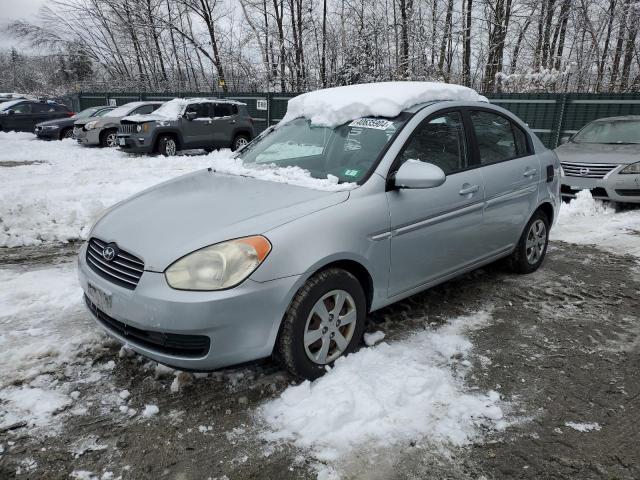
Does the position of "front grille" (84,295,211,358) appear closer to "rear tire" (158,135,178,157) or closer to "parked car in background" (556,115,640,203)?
"parked car in background" (556,115,640,203)

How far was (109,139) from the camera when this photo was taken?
1598 cm

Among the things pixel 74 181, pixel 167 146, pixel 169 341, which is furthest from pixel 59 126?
pixel 169 341

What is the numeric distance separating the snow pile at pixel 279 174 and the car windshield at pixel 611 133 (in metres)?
7.43

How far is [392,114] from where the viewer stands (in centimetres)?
355

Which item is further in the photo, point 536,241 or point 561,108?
Answer: point 561,108

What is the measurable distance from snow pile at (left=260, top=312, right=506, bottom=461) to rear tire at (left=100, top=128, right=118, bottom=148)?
15162mm

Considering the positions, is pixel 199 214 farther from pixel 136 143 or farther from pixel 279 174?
pixel 136 143

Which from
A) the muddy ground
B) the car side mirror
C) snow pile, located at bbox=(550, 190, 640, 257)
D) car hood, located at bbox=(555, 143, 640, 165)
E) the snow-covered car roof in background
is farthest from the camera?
the snow-covered car roof in background

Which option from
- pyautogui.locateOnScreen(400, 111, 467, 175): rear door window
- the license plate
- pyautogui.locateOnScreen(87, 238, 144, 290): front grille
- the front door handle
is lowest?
the license plate

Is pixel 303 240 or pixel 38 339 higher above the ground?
pixel 303 240

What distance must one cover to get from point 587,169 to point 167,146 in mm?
10504

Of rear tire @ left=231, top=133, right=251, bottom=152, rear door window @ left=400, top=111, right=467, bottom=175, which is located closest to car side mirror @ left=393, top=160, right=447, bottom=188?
rear door window @ left=400, top=111, right=467, bottom=175

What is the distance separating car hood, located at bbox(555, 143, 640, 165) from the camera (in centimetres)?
772

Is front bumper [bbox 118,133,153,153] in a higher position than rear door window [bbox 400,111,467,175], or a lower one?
lower
